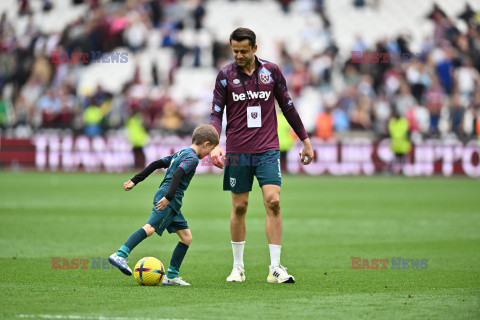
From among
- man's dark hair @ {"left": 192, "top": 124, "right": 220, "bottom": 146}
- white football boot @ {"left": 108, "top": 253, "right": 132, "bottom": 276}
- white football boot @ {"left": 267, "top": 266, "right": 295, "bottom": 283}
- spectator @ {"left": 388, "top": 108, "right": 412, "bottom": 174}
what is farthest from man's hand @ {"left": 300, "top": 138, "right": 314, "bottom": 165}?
spectator @ {"left": 388, "top": 108, "right": 412, "bottom": 174}

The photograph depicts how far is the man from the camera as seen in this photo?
27.1 feet

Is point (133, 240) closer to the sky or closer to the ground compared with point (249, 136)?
closer to the ground

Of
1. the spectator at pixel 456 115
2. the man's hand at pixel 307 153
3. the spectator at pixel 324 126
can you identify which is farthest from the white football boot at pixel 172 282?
the spectator at pixel 456 115

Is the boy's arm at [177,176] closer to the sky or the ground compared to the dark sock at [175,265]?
closer to the sky

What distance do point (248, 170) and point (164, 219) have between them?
3.78ft

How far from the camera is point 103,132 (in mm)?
29328

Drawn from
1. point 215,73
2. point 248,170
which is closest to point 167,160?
point 248,170

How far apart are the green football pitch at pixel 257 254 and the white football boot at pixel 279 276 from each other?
0.18 m

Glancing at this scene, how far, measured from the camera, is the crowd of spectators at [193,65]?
91.6ft

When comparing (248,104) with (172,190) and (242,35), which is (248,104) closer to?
(242,35)

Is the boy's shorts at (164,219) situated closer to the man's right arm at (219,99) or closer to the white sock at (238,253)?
the white sock at (238,253)

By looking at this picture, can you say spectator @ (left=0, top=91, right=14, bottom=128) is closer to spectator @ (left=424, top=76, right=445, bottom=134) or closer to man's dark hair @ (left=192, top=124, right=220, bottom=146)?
spectator @ (left=424, top=76, right=445, bottom=134)

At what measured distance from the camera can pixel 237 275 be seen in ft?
26.7

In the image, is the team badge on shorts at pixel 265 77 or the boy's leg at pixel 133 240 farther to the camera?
the team badge on shorts at pixel 265 77
